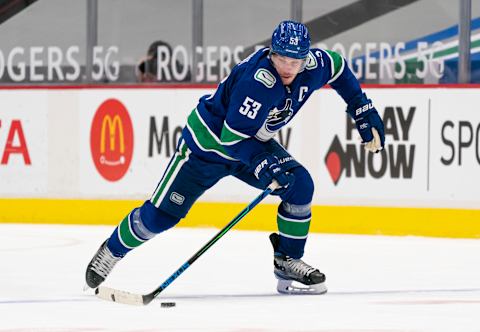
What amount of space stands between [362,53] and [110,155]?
1743 millimetres

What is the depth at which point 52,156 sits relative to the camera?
8438mm

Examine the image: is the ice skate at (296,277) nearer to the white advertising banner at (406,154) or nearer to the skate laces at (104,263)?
the skate laces at (104,263)

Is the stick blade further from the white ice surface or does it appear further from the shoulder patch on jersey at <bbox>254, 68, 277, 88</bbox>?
the shoulder patch on jersey at <bbox>254, 68, 277, 88</bbox>

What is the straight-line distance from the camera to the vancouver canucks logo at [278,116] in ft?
15.7

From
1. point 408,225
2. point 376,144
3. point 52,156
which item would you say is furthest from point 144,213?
point 52,156

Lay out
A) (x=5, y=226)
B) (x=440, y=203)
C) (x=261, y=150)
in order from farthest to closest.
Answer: (x=5, y=226) → (x=440, y=203) → (x=261, y=150)

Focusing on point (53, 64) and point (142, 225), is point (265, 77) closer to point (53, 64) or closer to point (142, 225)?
point (142, 225)

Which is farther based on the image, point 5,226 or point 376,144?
point 5,226

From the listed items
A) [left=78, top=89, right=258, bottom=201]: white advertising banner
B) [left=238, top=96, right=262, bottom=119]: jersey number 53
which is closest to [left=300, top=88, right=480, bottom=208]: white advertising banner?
[left=78, top=89, right=258, bottom=201]: white advertising banner

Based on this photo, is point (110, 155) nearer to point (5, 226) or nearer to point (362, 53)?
point (5, 226)

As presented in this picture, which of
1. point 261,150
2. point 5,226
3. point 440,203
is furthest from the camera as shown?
point 5,226

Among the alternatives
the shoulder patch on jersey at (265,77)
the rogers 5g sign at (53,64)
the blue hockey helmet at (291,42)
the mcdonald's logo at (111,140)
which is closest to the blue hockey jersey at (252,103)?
the shoulder patch on jersey at (265,77)

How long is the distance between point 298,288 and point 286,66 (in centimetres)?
90

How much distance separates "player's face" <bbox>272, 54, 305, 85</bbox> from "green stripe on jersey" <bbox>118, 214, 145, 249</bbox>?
2.68ft
